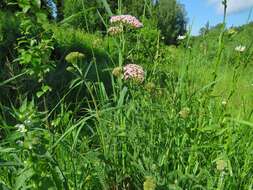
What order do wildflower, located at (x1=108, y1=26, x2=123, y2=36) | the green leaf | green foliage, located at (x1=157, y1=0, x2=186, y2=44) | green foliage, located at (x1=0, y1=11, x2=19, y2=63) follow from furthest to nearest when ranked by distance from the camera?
green foliage, located at (x1=0, y1=11, x2=19, y2=63), green foliage, located at (x1=157, y1=0, x2=186, y2=44), wildflower, located at (x1=108, y1=26, x2=123, y2=36), the green leaf

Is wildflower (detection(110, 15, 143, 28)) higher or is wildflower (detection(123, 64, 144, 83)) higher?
wildflower (detection(110, 15, 143, 28))

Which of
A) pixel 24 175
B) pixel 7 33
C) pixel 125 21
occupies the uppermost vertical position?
pixel 125 21

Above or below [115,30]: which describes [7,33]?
below

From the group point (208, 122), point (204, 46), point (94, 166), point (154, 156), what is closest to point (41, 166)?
point (94, 166)

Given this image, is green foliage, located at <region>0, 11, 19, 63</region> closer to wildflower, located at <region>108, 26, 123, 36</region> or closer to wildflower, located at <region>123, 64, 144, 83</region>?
wildflower, located at <region>108, 26, 123, 36</region>

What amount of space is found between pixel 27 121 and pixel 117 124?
1.50ft

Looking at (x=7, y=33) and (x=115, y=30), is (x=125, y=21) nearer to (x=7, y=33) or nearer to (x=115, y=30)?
(x=115, y=30)

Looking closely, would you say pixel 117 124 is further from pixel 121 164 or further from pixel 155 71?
pixel 155 71

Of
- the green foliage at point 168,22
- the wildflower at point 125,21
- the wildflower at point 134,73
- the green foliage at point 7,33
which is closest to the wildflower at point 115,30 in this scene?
the wildflower at point 125,21

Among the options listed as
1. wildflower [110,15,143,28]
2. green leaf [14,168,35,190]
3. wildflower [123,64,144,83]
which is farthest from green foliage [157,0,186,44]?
green leaf [14,168,35,190]

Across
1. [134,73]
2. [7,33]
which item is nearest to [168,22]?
[7,33]

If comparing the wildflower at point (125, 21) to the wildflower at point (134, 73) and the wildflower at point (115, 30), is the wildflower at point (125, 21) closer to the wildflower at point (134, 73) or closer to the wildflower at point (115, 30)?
the wildflower at point (115, 30)

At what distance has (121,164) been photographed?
1521mm

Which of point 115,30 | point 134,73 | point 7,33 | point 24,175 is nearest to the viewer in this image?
point 24,175
